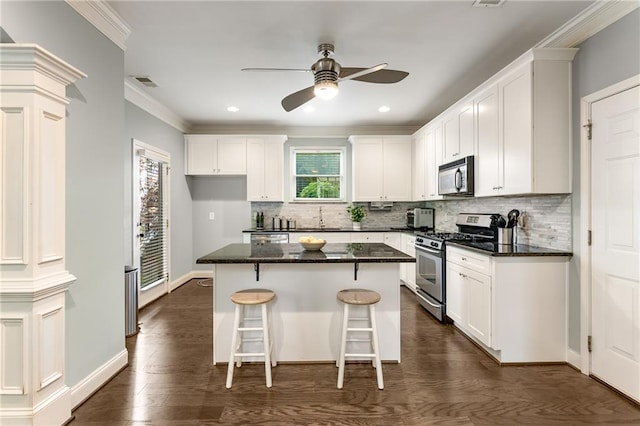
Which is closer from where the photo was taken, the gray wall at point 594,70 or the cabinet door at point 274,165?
the gray wall at point 594,70

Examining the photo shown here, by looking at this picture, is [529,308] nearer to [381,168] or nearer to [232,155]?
[381,168]

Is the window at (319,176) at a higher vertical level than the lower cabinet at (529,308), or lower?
higher

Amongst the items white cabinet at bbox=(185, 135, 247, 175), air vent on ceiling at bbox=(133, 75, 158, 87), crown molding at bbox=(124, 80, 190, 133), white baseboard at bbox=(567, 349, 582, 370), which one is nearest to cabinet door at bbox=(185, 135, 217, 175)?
white cabinet at bbox=(185, 135, 247, 175)

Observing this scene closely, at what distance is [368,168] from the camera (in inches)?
211

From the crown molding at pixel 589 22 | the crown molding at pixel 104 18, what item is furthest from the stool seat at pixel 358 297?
the crown molding at pixel 104 18

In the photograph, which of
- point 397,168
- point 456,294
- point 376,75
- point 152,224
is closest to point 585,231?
point 456,294

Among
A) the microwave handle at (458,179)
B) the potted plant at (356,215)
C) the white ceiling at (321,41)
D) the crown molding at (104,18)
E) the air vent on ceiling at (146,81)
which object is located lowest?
the potted plant at (356,215)

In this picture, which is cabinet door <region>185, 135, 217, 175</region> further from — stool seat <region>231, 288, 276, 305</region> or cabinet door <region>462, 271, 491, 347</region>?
cabinet door <region>462, 271, 491, 347</region>

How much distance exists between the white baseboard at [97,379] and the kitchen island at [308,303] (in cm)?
73

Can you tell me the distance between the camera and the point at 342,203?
5.70m

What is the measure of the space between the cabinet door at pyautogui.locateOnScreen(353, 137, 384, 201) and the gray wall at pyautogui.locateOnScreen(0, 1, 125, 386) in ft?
11.8

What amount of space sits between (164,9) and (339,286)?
250 cm

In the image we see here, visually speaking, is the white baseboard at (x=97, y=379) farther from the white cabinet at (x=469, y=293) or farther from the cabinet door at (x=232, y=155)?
the cabinet door at (x=232, y=155)

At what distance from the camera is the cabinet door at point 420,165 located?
4.81 m
